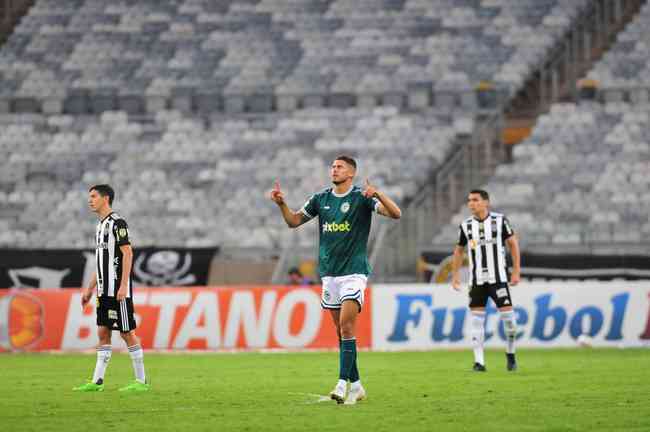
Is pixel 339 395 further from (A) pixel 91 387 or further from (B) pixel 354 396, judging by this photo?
(A) pixel 91 387

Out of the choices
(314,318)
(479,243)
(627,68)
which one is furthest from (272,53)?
(479,243)

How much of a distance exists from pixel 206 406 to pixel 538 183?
16.6 metres

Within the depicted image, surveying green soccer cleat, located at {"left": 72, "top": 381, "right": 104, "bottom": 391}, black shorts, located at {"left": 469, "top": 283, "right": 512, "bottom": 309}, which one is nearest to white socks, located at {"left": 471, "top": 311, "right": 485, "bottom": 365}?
black shorts, located at {"left": 469, "top": 283, "right": 512, "bottom": 309}

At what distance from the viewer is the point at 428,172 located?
26.1 m

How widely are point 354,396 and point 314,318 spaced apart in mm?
10206

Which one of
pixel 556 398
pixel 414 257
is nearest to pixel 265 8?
pixel 414 257

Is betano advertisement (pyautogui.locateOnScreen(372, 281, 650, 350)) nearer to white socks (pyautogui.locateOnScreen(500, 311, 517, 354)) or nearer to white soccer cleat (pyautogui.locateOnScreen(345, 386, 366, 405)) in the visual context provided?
white socks (pyautogui.locateOnScreen(500, 311, 517, 354))

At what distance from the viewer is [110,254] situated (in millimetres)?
12000

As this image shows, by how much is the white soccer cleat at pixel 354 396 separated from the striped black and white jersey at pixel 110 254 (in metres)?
Answer: 2.81

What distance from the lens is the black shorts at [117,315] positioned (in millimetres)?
11867

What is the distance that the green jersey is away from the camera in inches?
410

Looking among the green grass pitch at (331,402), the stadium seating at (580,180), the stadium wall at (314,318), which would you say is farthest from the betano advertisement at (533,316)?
the green grass pitch at (331,402)

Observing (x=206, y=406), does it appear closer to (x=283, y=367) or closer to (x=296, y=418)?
(x=296, y=418)

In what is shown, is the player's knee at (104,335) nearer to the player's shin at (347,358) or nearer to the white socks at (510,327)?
the player's shin at (347,358)
